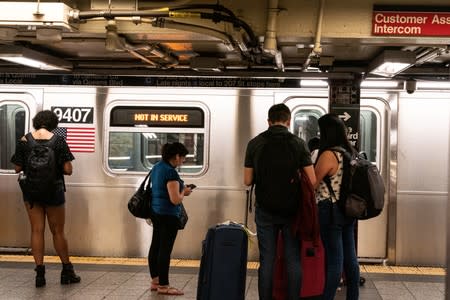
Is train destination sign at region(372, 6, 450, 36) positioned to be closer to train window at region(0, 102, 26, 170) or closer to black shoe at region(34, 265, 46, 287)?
black shoe at region(34, 265, 46, 287)

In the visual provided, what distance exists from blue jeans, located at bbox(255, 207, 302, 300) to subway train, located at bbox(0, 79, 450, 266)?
2.72 m

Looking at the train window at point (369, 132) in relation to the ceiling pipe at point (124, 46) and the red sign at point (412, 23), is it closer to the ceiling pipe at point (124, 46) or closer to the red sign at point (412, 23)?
the ceiling pipe at point (124, 46)

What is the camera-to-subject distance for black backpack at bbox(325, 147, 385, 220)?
5105mm

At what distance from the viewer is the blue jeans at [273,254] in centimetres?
496

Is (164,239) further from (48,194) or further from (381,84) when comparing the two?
(381,84)

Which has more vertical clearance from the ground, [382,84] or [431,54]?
[431,54]

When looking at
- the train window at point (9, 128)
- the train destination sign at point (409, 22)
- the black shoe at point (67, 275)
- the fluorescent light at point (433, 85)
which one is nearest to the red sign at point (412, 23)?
the train destination sign at point (409, 22)

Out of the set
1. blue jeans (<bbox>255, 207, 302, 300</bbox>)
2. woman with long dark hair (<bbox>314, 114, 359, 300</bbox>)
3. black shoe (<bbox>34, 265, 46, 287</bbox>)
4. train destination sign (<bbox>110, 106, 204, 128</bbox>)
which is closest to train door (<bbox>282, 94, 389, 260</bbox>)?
train destination sign (<bbox>110, 106, 204, 128</bbox>)

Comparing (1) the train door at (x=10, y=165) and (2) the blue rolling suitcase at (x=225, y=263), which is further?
(1) the train door at (x=10, y=165)

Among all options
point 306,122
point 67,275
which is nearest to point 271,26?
point 306,122

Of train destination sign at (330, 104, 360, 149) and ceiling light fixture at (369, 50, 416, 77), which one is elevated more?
ceiling light fixture at (369, 50, 416, 77)

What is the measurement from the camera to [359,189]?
16.9ft

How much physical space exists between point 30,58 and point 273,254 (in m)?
3.09

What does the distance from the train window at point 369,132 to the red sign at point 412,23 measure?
2.87 m
